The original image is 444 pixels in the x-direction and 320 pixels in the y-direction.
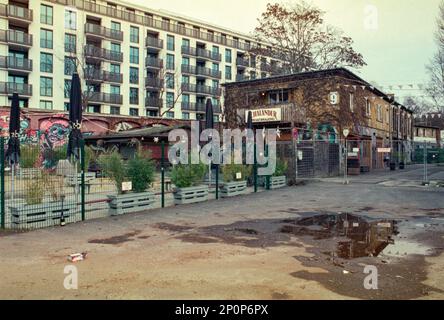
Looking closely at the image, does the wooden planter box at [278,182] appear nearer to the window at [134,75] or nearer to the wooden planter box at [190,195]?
the wooden planter box at [190,195]

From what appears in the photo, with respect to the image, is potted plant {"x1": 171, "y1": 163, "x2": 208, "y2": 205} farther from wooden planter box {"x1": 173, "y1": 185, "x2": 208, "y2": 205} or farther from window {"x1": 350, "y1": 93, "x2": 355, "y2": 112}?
window {"x1": 350, "y1": 93, "x2": 355, "y2": 112}

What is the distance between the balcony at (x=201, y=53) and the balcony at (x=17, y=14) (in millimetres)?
21902

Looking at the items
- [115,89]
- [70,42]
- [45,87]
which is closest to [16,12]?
[70,42]

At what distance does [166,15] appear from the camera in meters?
57.7

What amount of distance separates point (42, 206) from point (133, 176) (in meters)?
3.12

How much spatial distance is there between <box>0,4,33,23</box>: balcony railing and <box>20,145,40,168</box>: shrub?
2949cm

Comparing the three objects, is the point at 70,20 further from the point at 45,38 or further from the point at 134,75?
the point at 134,75

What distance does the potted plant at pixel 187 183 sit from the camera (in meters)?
14.4

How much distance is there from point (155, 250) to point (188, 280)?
6.64ft

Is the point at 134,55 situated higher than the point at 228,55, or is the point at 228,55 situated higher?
the point at 228,55

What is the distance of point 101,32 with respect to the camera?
49.1 m

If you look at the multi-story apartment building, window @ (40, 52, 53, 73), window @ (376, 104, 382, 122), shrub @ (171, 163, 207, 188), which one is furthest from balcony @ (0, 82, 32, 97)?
window @ (376, 104, 382, 122)

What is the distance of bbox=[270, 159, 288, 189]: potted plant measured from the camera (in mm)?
19948
